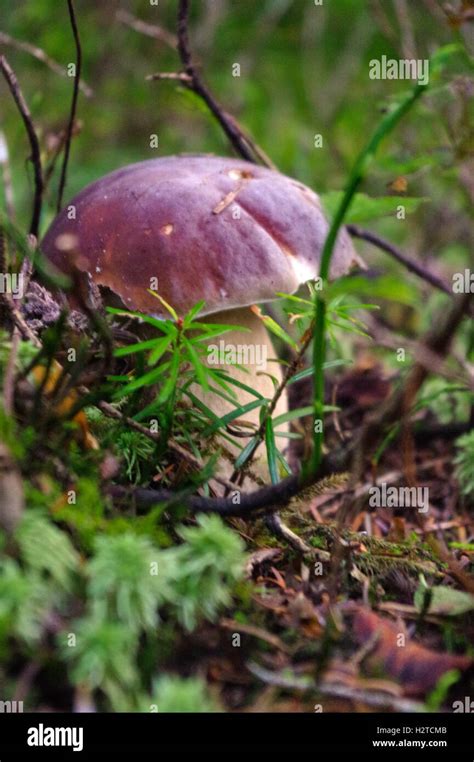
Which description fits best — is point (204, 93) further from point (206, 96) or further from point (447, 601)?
point (447, 601)

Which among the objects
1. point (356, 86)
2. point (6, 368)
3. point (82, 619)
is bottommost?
point (82, 619)

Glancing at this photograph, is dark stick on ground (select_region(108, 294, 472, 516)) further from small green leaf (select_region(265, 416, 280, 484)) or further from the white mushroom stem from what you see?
the white mushroom stem

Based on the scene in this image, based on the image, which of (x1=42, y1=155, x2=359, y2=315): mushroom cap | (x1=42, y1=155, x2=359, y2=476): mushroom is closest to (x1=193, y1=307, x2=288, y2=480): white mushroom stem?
(x1=42, y1=155, x2=359, y2=476): mushroom

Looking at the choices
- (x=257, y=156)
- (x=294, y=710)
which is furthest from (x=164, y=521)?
(x=257, y=156)

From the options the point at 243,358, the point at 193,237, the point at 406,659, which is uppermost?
the point at 193,237

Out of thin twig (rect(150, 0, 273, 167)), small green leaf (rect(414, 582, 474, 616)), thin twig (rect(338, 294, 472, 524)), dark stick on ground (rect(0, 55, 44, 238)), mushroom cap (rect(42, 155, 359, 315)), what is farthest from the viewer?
thin twig (rect(150, 0, 273, 167))

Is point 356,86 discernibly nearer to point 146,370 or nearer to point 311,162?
point 311,162

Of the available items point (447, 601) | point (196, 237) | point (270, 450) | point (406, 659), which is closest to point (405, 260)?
point (196, 237)
